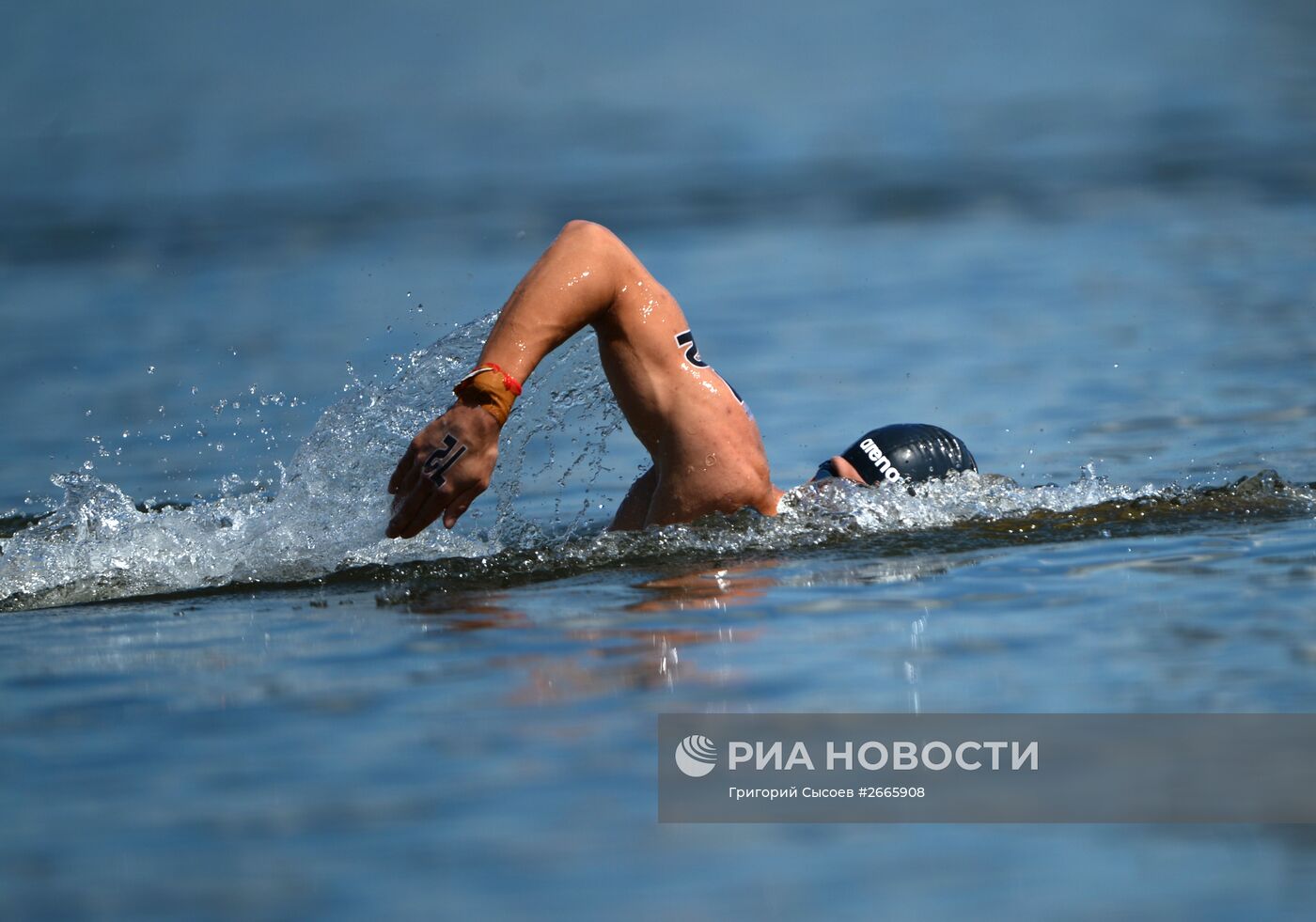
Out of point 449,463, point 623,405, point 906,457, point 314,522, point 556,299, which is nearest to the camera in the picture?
point 449,463

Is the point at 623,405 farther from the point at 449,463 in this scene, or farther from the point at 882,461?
the point at 882,461

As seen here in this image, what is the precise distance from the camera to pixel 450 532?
7.43 m

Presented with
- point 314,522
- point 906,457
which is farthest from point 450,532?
point 906,457

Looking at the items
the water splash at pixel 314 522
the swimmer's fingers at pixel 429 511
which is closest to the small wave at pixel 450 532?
the water splash at pixel 314 522

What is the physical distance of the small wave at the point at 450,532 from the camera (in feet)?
22.3

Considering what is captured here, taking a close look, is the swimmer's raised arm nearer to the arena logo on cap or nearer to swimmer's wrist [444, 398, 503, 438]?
swimmer's wrist [444, 398, 503, 438]

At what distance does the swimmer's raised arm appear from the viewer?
19.0 ft

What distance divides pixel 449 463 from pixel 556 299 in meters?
0.68

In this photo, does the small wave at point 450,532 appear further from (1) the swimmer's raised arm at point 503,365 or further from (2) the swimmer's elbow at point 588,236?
(2) the swimmer's elbow at point 588,236

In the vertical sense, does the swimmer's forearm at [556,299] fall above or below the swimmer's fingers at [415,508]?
above

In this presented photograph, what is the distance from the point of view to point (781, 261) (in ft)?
59.7

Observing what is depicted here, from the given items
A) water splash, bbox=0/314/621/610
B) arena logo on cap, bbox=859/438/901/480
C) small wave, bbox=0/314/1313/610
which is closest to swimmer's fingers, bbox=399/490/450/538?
small wave, bbox=0/314/1313/610

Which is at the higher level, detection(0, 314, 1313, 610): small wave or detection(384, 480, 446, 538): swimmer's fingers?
detection(0, 314, 1313, 610): small wave

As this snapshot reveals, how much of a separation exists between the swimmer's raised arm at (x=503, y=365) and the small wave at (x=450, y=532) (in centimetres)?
76
